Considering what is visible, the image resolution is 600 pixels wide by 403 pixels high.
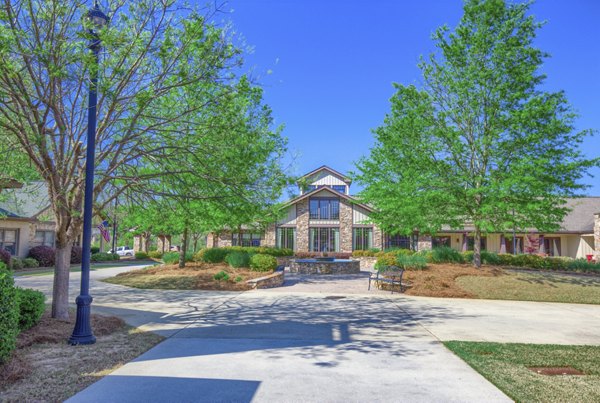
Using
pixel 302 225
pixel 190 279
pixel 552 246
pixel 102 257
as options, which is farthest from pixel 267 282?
pixel 552 246

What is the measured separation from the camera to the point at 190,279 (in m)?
17.6

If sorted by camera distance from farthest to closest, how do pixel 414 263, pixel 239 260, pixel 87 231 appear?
pixel 239 260
pixel 414 263
pixel 87 231

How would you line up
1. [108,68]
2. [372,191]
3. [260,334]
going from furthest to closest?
[372,191] < [108,68] < [260,334]

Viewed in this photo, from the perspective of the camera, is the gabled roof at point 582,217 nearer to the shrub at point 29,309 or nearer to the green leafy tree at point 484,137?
the green leafy tree at point 484,137

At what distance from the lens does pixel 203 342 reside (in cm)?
752

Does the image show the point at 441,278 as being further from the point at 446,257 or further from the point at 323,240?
the point at 323,240

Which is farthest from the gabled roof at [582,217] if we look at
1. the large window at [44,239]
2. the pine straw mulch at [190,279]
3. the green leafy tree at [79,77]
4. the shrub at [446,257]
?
the large window at [44,239]

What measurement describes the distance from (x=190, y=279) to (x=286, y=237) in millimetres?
19335

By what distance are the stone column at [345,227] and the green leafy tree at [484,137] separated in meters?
17.7

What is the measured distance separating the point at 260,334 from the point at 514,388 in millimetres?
4720

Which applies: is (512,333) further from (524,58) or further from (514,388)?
(524,58)

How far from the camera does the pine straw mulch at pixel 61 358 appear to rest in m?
4.93

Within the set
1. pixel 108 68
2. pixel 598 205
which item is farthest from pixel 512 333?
pixel 598 205

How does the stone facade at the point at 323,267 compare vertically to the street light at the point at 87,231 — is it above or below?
below
